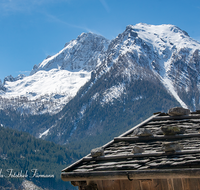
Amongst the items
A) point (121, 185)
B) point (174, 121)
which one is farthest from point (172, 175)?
point (174, 121)

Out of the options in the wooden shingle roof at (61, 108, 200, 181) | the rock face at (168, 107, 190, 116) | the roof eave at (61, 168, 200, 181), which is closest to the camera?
the roof eave at (61, 168, 200, 181)

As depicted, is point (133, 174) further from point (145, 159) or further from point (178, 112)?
point (178, 112)

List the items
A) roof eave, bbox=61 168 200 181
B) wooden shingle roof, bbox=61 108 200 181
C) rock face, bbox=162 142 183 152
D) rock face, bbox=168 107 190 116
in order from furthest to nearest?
rock face, bbox=168 107 190 116, rock face, bbox=162 142 183 152, wooden shingle roof, bbox=61 108 200 181, roof eave, bbox=61 168 200 181

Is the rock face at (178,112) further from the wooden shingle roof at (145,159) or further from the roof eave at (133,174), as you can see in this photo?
the roof eave at (133,174)

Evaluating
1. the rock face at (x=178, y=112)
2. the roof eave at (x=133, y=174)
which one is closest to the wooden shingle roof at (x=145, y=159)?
the roof eave at (x=133, y=174)

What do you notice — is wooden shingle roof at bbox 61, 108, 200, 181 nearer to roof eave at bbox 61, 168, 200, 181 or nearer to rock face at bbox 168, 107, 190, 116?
roof eave at bbox 61, 168, 200, 181

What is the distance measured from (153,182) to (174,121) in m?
A: 3.68

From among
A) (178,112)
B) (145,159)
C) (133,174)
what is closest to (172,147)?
(145,159)

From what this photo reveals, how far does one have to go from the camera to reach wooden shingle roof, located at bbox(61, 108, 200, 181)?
314 inches

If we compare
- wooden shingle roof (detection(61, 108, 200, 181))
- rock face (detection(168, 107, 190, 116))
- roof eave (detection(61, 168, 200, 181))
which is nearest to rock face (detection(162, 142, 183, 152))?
wooden shingle roof (detection(61, 108, 200, 181))

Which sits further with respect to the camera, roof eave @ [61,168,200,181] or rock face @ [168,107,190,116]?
rock face @ [168,107,190,116]

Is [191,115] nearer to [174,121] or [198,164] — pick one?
[174,121]

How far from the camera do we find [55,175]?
191625 mm

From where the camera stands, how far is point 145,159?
8.78 meters
